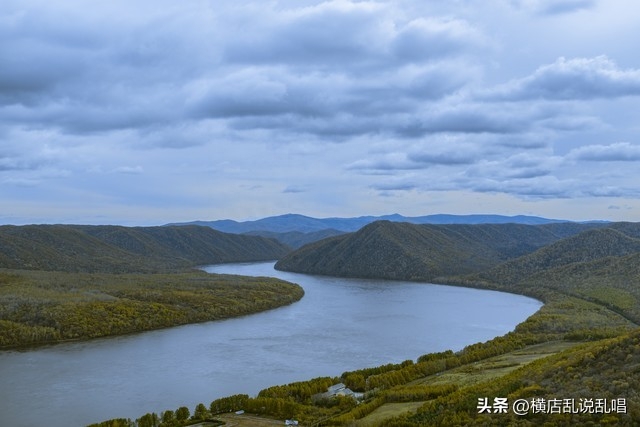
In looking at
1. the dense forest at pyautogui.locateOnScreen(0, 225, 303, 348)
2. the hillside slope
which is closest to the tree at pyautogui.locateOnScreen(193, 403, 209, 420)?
the dense forest at pyautogui.locateOnScreen(0, 225, 303, 348)

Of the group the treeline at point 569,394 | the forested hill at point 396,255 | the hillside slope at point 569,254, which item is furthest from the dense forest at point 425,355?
the forested hill at point 396,255

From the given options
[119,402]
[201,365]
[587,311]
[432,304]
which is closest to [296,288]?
[432,304]

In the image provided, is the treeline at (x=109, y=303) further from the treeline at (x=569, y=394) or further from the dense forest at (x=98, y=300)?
the treeline at (x=569, y=394)

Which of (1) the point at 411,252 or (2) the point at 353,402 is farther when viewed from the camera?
(1) the point at 411,252

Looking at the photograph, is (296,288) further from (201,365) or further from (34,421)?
(34,421)

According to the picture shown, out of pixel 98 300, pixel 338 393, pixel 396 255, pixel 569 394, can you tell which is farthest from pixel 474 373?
pixel 396 255

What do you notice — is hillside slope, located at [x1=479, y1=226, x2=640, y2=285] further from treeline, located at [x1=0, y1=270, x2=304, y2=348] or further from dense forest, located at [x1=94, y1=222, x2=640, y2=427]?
treeline, located at [x1=0, y1=270, x2=304, y2=348]
